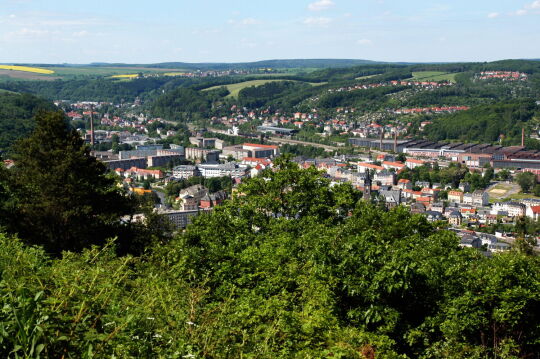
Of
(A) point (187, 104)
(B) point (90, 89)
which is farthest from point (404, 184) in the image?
(B) point (90, 89)

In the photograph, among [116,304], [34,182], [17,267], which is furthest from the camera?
[34,182]

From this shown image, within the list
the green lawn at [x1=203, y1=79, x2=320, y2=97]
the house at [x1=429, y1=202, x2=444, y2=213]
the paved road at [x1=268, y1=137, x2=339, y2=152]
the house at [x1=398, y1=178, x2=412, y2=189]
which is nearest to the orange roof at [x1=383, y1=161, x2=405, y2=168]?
the house at [x1=398, y1=178, x2=412, y2=189]

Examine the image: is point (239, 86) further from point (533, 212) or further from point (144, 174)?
point (533, 212)

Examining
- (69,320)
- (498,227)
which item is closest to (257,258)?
(69,320)

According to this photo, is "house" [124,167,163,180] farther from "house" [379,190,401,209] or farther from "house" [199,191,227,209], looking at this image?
"house" [379,190,401,209]

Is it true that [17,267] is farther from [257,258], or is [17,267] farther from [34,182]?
[34,182]
